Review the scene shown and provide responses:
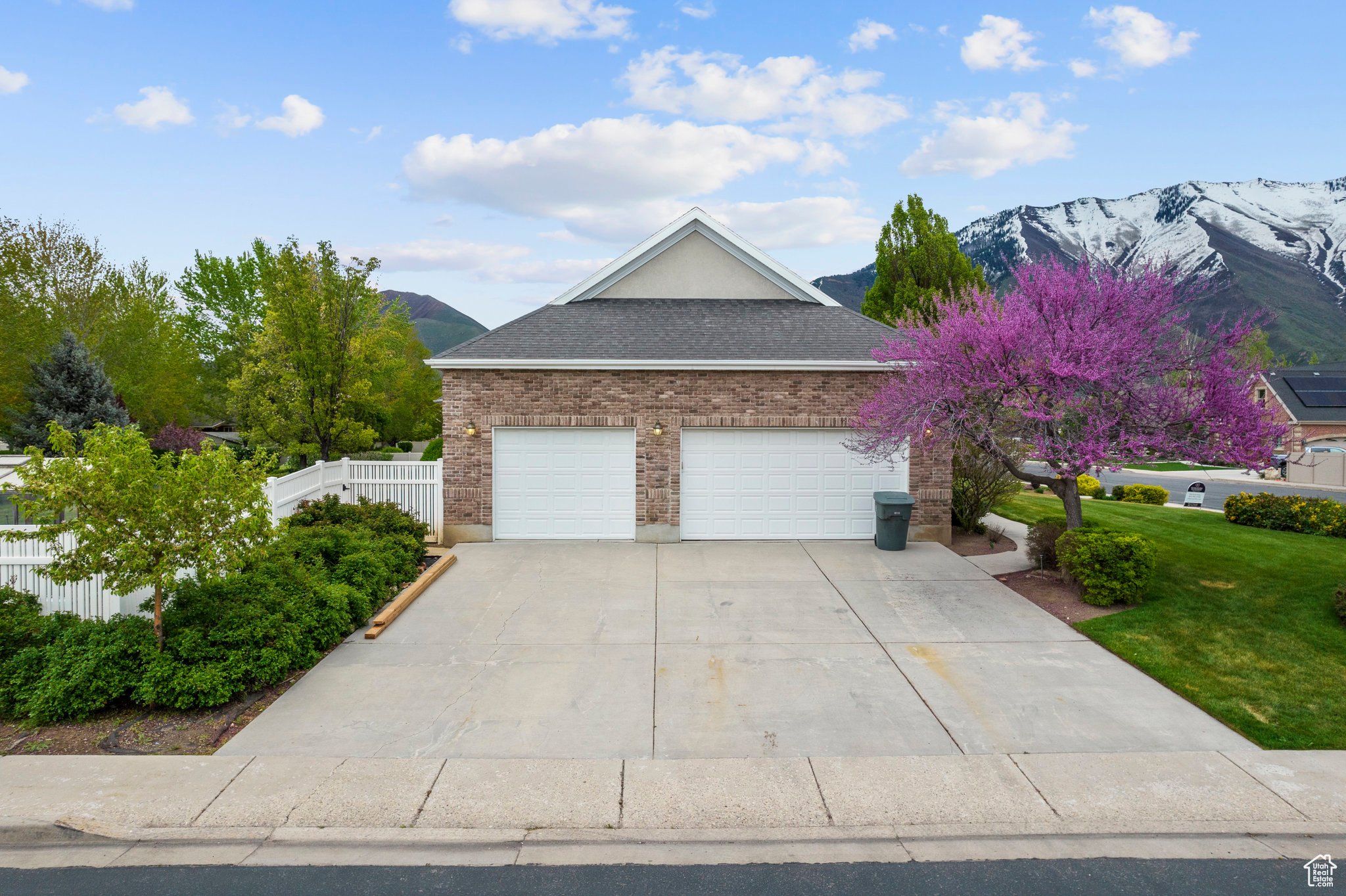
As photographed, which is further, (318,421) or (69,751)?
(318,421)

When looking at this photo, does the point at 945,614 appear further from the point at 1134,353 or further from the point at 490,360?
the point at 490,360

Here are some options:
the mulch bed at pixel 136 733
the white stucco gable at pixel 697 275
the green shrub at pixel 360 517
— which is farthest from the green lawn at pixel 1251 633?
the green shrub at pixel 360 517

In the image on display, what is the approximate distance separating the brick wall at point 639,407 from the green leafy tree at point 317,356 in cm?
334

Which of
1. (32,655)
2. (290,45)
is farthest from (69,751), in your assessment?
(290,45)

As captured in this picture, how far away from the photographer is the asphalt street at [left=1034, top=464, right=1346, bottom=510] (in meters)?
28.9

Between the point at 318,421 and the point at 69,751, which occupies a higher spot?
the point at 318,421

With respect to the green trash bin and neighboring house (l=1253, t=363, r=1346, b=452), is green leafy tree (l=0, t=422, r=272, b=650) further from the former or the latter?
neighboring house (l=1253, t=363, r=1346, b=452)

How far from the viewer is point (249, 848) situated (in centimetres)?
466

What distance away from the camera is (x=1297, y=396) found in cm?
4603

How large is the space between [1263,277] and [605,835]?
223340 mm

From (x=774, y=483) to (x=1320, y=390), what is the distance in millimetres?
52484

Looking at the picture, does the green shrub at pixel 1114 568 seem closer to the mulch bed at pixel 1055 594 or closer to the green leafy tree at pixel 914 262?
the mulch bed at pixel 1055 594

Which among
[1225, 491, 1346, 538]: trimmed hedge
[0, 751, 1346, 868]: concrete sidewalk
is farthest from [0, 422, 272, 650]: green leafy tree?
[1225, 491, 1346, 538]: trimmed hedge

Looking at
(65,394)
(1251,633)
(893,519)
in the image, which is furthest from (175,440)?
(1251,633)
